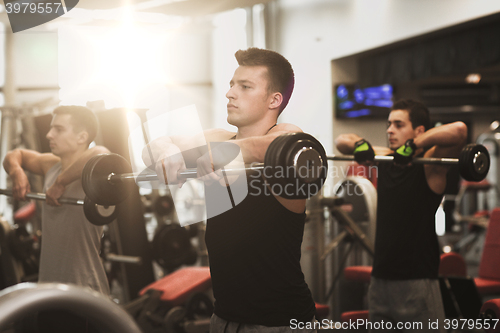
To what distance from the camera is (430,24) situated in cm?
483

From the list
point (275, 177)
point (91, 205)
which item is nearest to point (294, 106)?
point (91, 205)

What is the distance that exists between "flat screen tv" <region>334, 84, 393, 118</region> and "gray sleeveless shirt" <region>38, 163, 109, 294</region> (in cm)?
526

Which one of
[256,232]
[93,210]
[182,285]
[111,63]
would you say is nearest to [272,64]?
[256,232]

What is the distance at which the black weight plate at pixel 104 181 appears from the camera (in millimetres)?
1563

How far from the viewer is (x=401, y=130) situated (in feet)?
7.57

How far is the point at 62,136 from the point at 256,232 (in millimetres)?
1182

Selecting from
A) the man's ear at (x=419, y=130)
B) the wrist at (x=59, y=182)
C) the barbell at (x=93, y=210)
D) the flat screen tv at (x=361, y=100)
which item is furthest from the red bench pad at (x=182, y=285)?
the flat screen tv at (x=361, y=100)

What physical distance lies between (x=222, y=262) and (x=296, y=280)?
0.23 metres

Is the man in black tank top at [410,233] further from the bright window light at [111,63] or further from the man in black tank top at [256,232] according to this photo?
the bright window light at [111,63]

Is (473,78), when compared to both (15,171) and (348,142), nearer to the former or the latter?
(348,142)

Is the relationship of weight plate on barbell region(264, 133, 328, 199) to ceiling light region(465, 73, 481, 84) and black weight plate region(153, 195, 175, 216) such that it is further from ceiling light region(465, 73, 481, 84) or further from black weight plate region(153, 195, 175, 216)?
ceiling light region(465, 73, 481, 84)

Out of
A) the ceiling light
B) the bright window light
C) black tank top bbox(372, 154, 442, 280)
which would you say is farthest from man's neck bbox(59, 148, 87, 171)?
the ceiling light

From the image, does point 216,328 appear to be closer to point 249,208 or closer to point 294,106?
point 249,208

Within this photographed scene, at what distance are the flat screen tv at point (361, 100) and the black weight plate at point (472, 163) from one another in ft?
15.5
